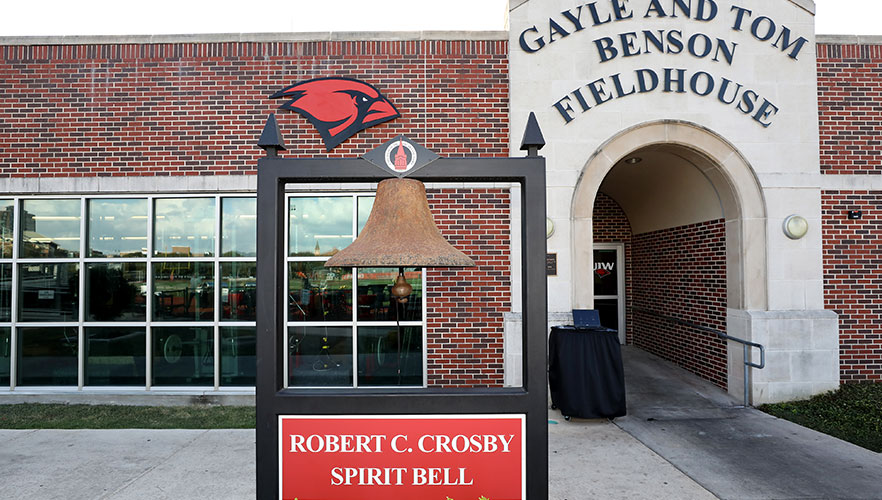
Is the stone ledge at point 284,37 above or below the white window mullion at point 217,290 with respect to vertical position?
above

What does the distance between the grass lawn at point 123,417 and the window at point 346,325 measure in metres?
1.00

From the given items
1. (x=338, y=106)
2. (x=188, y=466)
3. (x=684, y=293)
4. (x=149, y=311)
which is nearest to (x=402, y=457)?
(x=188, y=466)

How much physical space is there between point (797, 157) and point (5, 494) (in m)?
9.58

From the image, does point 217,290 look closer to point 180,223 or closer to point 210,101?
point 180,223

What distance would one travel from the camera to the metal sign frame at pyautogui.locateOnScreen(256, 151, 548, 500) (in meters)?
2.95

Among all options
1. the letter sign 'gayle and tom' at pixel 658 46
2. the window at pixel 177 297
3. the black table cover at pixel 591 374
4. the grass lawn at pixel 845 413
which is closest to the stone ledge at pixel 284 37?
the letter sign 'gayle and tom' at pixel 658 46

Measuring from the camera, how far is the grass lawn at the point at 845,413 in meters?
5.78

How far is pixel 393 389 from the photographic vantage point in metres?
3.06

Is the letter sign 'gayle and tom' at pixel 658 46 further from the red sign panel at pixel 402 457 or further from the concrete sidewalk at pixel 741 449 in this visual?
the red sign panel at pixel 402 457

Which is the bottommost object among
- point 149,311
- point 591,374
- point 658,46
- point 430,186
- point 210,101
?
point 591,374

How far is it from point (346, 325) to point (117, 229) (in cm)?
356

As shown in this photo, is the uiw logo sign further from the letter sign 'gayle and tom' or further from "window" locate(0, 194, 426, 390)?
"window" locate(0, 194, 426, 390)

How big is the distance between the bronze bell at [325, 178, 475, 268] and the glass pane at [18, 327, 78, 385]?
6.59m

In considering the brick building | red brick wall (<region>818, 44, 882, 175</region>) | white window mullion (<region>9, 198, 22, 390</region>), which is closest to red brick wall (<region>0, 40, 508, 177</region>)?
the brick building
